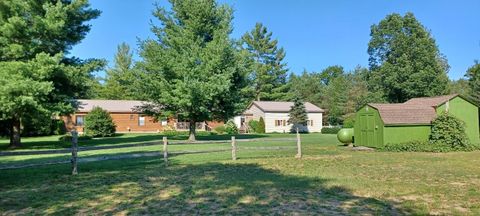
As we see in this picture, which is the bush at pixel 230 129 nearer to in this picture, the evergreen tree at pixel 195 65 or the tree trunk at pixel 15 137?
the evergreen tree at pixel 195 65

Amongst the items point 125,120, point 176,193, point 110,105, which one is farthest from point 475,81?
point 176,193

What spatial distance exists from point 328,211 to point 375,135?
55.1 ft

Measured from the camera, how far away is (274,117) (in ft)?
180

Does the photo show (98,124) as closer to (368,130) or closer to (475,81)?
(368,130)

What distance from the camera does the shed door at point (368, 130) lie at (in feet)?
75.2

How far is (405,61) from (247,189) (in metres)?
47.3

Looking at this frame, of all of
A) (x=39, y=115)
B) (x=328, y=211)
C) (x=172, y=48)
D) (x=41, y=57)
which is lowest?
(x=328, y=211)

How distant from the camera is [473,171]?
40.6 feet

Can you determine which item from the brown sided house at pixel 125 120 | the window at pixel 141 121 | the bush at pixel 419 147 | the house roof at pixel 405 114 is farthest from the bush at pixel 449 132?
the window at pixel 141 121

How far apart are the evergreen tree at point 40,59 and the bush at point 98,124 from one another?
1183 centimetres

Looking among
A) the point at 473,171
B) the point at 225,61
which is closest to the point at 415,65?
the point at 225,61

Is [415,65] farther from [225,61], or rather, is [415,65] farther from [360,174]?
[360,174]

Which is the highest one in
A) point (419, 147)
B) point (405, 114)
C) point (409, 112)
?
point (409, 112)

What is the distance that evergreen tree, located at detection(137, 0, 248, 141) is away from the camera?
2798 cm
